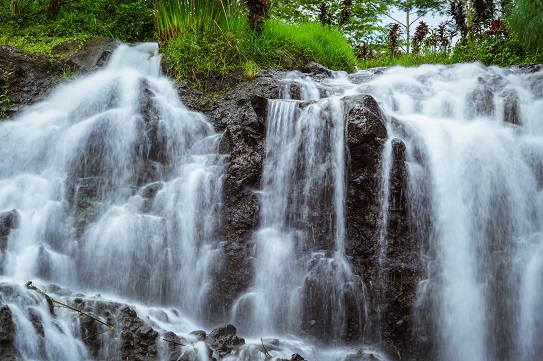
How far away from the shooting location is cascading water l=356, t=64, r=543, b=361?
14.9ft

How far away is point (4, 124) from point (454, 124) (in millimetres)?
6016

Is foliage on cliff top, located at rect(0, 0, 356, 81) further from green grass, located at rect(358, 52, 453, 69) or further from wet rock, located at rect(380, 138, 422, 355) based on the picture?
wet rock, located at rect(380, 138, 422, 355)

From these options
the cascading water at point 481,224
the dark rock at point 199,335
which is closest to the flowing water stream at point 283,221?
the cascading water at point 481,224

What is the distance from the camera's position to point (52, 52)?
7273 millimetres

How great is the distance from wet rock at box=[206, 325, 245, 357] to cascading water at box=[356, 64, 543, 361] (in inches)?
77.7

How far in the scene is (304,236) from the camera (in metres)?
5.05

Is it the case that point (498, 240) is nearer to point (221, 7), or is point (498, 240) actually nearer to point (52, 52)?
point (221, 7)

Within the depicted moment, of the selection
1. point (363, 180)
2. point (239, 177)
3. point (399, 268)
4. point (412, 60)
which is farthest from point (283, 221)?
point (412, 60)

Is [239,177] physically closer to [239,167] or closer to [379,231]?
[239,167]

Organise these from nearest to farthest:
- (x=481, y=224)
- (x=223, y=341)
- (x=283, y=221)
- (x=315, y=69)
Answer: (x=223, y=341)
(x=481, y=224)
(x=283, y=221)
(x=315, y=69)

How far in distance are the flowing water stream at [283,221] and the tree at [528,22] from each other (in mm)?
1452

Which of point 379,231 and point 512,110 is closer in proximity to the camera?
point 379,231

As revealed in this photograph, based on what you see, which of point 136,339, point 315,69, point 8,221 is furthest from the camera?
point 315,69

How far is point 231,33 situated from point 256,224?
367cm
